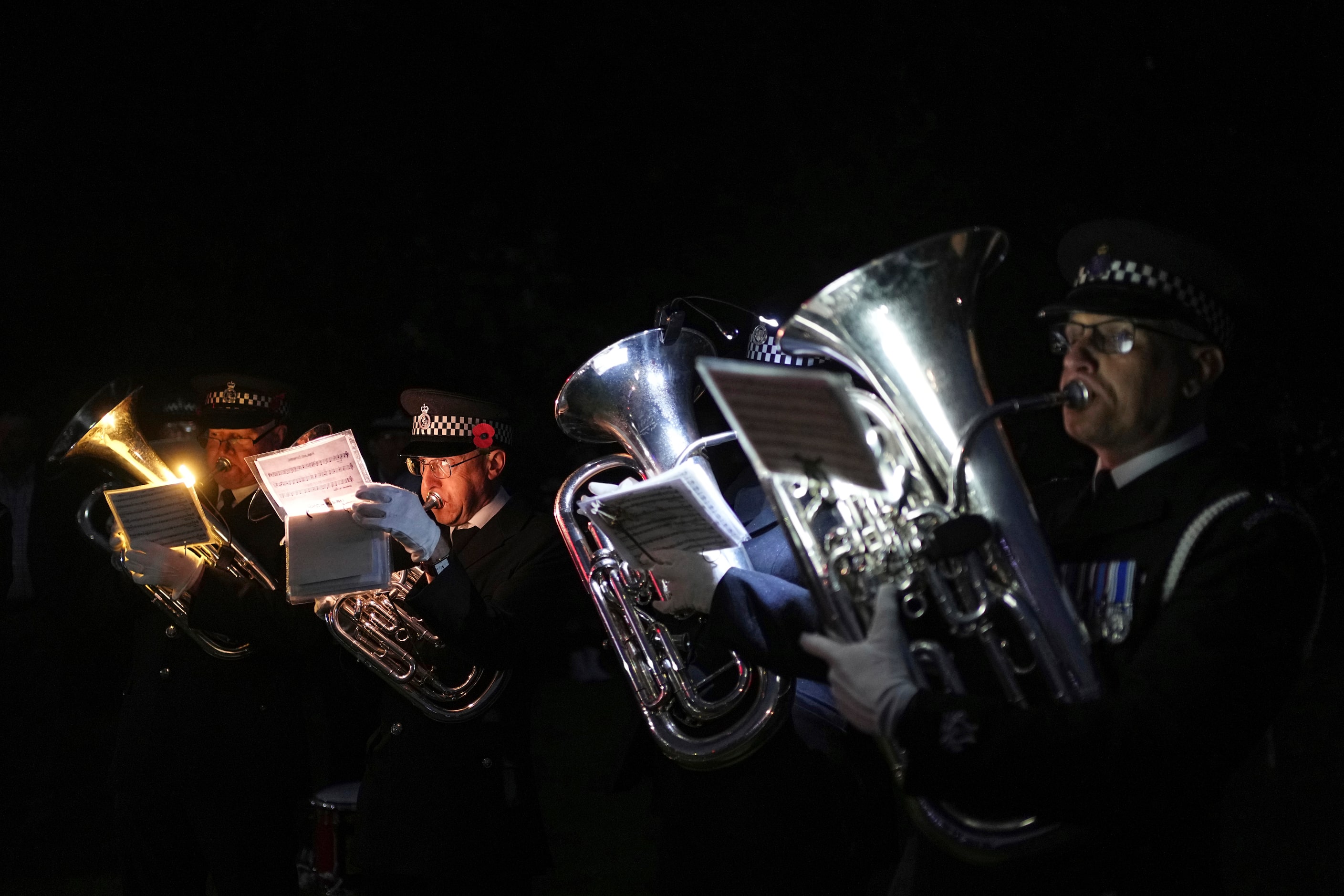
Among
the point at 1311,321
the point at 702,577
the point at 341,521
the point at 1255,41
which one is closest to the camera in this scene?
the point at 702,577

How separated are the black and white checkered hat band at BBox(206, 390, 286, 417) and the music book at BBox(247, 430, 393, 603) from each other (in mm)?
1368

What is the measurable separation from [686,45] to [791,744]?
639 cm

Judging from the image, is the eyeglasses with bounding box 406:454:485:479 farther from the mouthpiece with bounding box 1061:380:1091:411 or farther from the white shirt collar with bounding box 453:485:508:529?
the mouthpiece with bounding box 1061:380:1091:411

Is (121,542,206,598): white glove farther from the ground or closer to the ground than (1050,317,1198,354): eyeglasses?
closer to the ground

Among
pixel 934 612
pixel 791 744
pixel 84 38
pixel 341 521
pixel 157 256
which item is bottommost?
pixel 791 744

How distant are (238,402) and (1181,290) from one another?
3749mm

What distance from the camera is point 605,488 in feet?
9.70

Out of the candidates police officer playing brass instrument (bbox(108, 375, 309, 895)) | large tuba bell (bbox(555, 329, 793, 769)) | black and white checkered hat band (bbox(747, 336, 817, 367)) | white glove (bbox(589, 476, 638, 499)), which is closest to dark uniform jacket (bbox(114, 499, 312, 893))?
police officer playing brass instrument (bbox(108, 375, 309, 895))

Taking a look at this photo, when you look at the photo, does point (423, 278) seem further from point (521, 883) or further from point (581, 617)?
point (521, 883)

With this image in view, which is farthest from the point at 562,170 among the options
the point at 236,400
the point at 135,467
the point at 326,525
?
the point at 326,525

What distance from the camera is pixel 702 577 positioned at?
2.79m

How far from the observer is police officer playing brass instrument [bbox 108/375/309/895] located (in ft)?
13.1

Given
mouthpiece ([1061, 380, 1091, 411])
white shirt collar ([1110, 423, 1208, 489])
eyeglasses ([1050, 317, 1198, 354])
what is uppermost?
eyeglasses ([1050, 317, 1198, 354])

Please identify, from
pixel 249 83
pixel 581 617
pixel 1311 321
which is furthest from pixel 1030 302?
pixel 249 83
